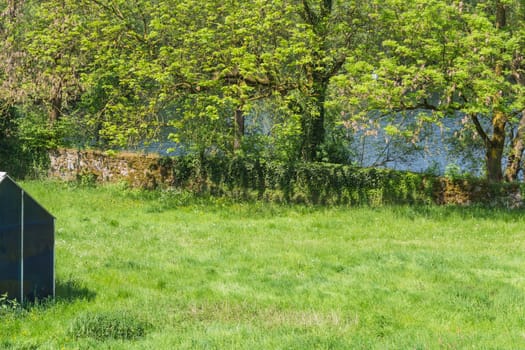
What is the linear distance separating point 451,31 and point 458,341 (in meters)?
14.0

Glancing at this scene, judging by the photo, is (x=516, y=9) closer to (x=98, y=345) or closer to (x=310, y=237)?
(x=310, y=237)

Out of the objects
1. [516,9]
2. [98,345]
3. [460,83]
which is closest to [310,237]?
[460,83]

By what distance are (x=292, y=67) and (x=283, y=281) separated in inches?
530

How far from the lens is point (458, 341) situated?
8914mm

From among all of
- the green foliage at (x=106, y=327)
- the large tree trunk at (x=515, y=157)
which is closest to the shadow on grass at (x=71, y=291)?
the green foliage at (x=106, y=327)

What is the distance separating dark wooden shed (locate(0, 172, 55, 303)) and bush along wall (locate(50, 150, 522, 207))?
46.0ft

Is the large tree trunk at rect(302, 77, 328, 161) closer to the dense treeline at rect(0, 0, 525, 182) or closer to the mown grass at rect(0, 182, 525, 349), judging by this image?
the dense treeline at rect(0, 0, 525, 182)

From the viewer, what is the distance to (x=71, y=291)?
38.1 ft

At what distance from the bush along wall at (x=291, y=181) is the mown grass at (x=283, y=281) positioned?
1.13 m

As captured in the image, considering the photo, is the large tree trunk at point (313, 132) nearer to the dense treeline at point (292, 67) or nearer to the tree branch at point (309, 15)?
the dense treeline at point (292, 67)

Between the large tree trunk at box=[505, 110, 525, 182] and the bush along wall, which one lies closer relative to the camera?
the bush along wall

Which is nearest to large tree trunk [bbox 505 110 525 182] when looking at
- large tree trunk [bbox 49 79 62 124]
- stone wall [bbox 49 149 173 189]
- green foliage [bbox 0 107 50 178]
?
stone wall [bbox 49 149 173 189]

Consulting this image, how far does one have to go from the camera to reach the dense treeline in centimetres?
2031

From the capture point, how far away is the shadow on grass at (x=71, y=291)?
1125 centimetres
